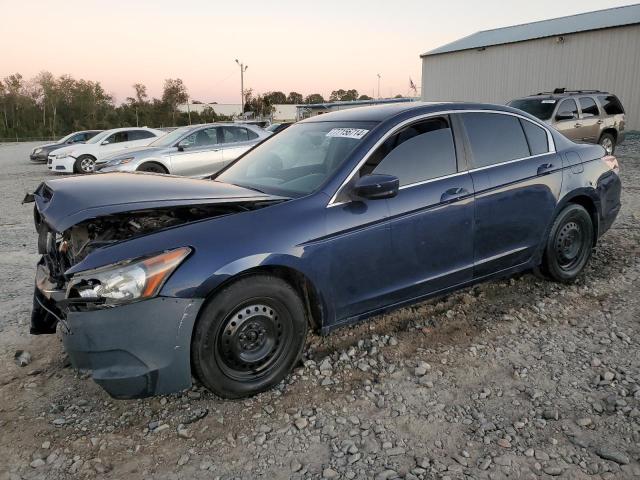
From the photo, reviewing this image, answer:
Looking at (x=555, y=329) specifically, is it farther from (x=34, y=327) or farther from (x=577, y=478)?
(x=34, y=327)

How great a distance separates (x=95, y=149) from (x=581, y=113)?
46.5 feet

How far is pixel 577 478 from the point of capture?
226 cm

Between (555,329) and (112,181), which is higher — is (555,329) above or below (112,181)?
below

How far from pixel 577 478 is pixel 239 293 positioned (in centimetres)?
185

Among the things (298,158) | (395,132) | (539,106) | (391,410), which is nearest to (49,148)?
(539,106)

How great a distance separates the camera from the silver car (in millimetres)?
10906

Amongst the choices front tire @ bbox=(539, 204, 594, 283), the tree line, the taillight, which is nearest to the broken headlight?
front tire @ bbox=(539, 204, 594, 283)

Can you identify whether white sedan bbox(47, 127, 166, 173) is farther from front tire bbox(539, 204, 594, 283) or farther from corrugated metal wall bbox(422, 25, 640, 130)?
corrugated metal wall bbox(422, 25, 640, 130)

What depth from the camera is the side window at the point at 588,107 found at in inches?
489

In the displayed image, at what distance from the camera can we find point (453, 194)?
3557mm

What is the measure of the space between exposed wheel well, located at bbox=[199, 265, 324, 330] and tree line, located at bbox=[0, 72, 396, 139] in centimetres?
6510

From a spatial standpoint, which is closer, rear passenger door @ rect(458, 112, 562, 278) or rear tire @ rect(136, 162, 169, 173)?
rear passenger door @ rect(458, 112, 562, 278)

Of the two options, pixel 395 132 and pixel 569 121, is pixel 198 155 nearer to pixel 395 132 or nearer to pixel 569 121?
pixel 395 132

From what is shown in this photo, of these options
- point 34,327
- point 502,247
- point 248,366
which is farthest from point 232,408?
point 502,247
